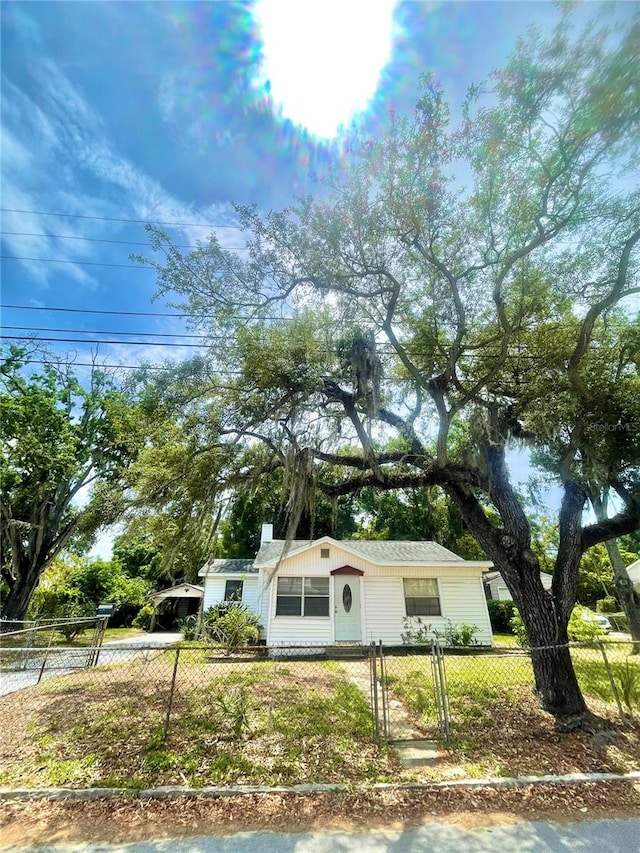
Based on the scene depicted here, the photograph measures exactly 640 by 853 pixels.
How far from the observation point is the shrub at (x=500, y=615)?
18531 mm

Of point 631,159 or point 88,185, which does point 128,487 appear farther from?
point 631,159

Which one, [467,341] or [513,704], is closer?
[513,704]

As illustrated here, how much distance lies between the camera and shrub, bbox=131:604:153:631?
2167 cm

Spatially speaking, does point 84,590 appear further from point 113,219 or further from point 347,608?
point 113,219

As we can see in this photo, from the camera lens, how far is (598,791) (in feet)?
12.3

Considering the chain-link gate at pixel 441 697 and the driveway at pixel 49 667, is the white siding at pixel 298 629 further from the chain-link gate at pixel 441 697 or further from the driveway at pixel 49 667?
the chain-link gate at pixel 441 697

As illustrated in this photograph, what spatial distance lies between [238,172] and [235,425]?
3.95m

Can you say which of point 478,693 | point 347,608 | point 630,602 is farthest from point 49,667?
point 630,602

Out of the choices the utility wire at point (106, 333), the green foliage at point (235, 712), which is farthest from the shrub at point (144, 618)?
the utility wire at point (106, 333)

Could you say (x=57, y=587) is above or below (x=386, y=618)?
above

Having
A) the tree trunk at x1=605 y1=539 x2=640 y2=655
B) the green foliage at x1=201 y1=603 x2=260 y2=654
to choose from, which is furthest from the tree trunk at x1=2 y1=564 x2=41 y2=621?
the tree trunk at x1=605 y1=539 x2=640 y2=655

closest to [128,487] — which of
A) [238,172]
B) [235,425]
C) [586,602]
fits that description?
[235,425]

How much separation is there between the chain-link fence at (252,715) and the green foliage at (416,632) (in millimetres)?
3367

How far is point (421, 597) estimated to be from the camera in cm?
1312
